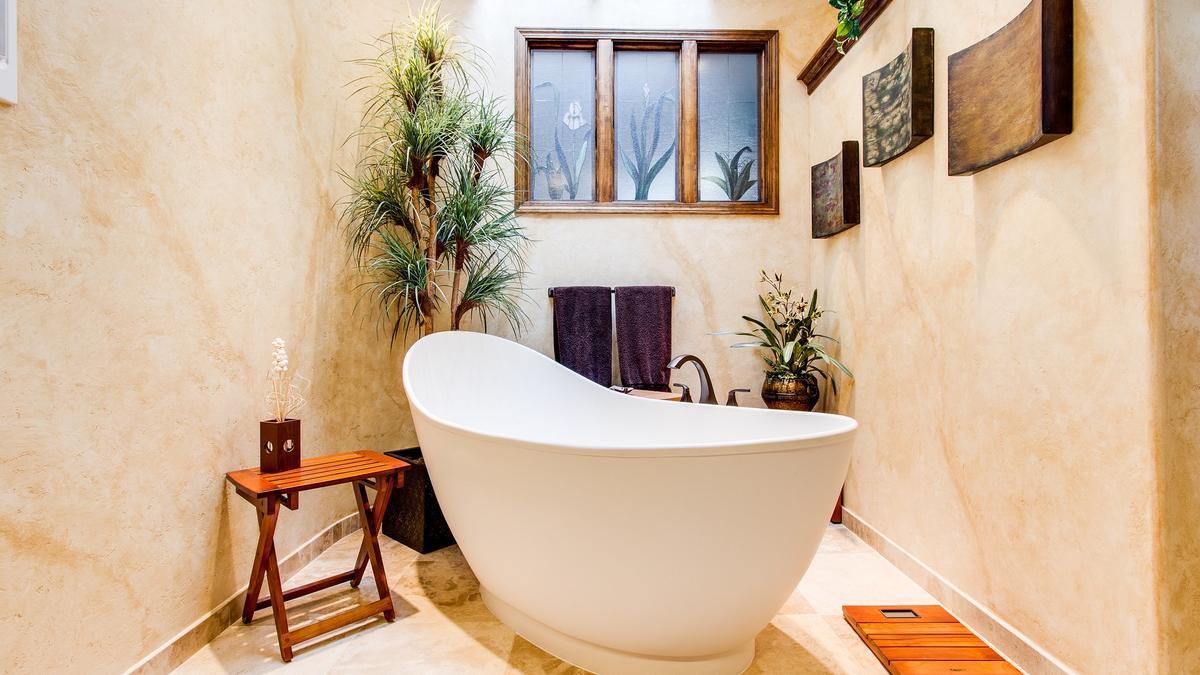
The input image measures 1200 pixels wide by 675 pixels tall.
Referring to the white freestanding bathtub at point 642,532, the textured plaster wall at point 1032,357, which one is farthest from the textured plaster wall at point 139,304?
the textured plaster wall at point 1032,357

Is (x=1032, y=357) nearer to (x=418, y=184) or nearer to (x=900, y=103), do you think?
(x=900, y=103)

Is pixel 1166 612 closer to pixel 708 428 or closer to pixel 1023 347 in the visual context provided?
pixel 1023 347

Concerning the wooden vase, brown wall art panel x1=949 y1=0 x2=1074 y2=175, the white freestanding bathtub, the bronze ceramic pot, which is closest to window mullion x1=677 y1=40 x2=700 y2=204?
the bronze ceramic pot

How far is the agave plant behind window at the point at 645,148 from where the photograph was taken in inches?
112

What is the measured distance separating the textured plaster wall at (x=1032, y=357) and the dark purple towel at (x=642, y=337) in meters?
0.95

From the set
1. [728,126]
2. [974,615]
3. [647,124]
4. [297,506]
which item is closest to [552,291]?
[647,124]

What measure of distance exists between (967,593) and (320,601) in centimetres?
194

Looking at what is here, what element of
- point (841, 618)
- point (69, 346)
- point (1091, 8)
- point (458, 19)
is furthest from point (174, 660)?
point (458, 19)

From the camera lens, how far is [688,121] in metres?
2.79

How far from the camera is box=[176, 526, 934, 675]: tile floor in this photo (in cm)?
139

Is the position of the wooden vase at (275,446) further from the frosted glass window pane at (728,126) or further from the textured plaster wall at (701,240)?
the frosted glass window pane at (728,126)

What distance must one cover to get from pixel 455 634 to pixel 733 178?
2385 mm

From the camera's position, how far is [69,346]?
3.72 feet

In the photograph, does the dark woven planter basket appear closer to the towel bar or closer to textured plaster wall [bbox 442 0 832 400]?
textured plaster wall [bbox 442 0 832 400]
